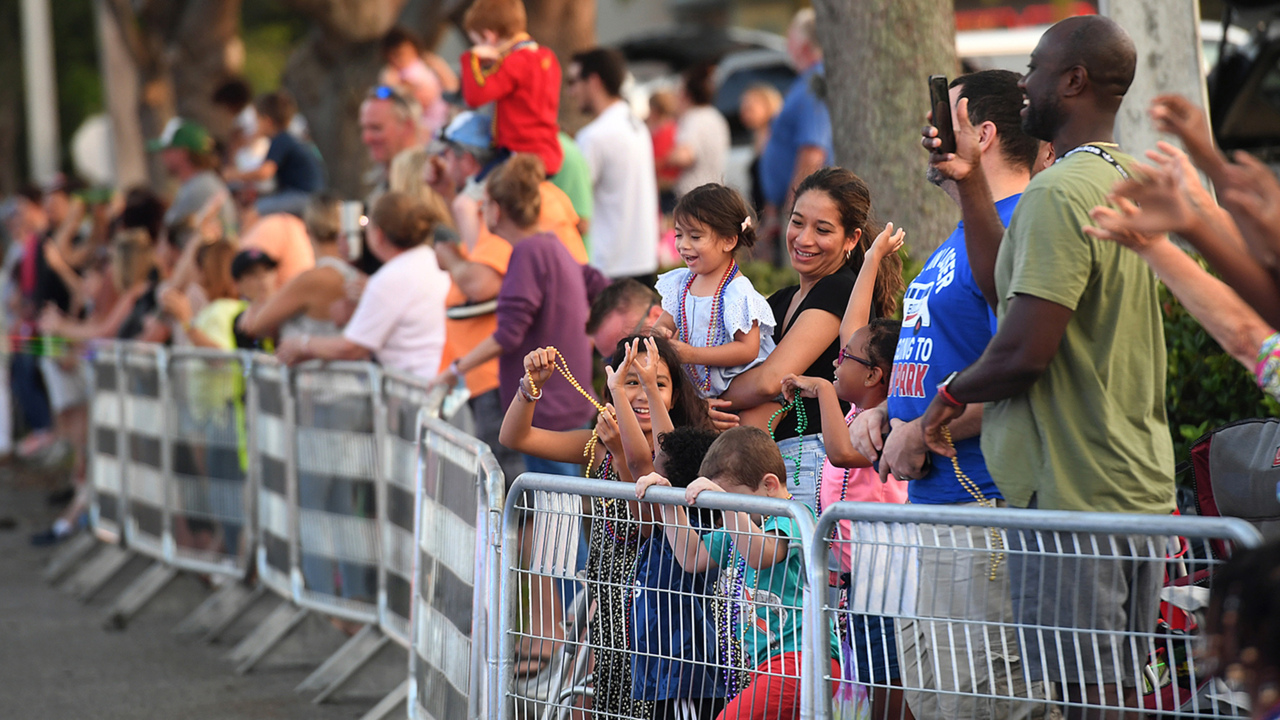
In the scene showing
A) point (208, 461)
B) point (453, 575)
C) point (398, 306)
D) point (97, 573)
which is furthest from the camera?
point (97, 573)

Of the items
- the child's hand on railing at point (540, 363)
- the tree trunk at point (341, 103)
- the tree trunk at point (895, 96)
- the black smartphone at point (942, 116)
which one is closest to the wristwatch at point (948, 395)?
the black smartphone at point (942, 116)

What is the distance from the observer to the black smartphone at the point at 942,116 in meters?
3.56

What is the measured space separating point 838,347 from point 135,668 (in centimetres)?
436

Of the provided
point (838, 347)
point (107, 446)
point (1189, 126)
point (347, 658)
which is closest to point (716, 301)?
point (838, 347)

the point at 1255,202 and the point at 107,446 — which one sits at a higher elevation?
the point at 1255,202

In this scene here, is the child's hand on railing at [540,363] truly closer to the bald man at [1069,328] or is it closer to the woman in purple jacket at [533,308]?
the woman in purple jacket at [533,308]

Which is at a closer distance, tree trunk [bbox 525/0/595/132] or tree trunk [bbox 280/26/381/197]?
tree trunk [bbox 525/0/595/132]

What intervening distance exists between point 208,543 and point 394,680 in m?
2.30

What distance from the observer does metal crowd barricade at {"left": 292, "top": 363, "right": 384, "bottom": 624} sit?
6738 millimetres

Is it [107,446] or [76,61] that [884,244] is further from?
[76,61]

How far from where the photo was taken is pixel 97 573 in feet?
31.2

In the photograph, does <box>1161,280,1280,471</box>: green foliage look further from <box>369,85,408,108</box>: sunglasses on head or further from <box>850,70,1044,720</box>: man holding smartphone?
<box>369,85,408,108</box>: sunglasses on head

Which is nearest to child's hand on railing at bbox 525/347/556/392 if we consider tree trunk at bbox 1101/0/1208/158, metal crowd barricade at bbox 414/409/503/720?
metal crowd barricade at bbox 414/409/503/720

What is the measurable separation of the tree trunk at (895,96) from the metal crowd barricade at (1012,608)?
11.8ft
